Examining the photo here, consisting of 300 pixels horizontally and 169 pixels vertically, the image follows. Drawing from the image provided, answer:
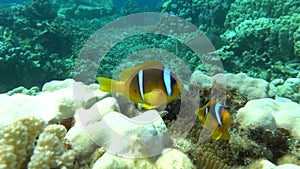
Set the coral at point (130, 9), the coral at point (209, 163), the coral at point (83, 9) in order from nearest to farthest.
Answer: the coral at point (209, 163) → the coral at point (83, 9) → the coral at point (130, 9)

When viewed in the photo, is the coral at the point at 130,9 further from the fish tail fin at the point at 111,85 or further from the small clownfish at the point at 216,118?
the fish tail fin at the point at 111,85

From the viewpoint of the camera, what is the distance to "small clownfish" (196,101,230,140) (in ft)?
6.91

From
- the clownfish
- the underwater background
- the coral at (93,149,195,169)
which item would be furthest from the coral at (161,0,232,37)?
the clownfish

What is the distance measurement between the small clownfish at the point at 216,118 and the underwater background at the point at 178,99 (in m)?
0.31

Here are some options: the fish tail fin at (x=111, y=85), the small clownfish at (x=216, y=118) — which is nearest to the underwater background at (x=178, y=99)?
the small clownfish at (x=216, y=118)

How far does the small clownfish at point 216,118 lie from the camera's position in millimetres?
2105

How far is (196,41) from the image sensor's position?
806 centimetres

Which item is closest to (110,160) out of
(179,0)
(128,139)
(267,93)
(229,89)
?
(128,139)

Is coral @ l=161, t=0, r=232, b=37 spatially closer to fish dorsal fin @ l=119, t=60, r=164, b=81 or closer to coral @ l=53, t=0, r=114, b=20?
coral @ l=53, t=0, r=114, b=20

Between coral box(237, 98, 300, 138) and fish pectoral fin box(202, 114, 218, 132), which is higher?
fish pectoral fin box(202, 114, 218, 132)

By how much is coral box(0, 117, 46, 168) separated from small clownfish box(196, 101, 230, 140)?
1.36 m

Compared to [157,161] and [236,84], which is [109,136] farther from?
[236,84]

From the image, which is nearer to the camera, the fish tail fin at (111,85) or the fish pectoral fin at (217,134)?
the fish tail fin at (111,85)

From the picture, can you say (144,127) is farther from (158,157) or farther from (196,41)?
(196,41)
